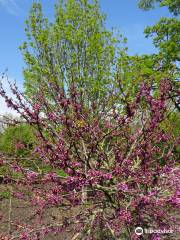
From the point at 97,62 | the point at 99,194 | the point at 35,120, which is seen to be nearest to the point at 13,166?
the point at 35,120

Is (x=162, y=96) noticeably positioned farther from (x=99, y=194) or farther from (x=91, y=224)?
(x=91, y=224)

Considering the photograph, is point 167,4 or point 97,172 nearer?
point 97,172

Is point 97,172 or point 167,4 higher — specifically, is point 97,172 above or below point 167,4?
below

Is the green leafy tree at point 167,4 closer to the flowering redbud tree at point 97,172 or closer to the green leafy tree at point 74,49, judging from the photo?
the green leafy tree at point 74,49

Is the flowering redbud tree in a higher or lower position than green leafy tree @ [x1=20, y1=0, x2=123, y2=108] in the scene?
lower

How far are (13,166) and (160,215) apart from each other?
5.52ft

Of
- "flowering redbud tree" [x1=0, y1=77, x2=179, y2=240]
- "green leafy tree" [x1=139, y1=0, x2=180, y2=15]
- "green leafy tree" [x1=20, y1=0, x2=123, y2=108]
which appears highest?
"green leafy tree" [x1=139, y1=0, x2=180, y2=15]

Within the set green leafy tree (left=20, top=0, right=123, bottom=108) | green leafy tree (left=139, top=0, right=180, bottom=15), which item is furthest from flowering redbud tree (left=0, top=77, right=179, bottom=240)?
green leafy tree (left=139, top=0, right=180, bottom=15)

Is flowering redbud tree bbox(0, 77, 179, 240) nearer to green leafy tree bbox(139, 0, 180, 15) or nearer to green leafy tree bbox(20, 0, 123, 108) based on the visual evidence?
green leafy tree bbox(20, 0, 123, 108)

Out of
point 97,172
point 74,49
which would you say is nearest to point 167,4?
point 74,49

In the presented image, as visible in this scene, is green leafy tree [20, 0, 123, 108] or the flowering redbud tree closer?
the flowering redbud tree

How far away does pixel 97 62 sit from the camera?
1612 centimetres

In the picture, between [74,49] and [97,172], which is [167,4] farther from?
[97,172]

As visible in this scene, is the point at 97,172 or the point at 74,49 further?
the point at 74,49
